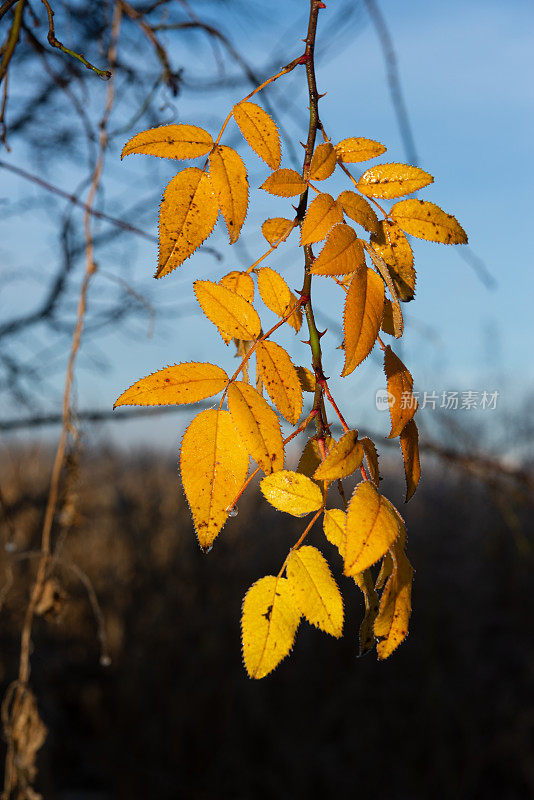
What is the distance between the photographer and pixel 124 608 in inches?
144

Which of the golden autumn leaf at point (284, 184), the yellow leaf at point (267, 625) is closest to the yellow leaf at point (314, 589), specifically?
the yellow leaf at point (267, 625)

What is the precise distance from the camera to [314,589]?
40cm

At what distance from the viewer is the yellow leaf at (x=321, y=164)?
0.42 meters

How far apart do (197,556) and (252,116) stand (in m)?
3.83

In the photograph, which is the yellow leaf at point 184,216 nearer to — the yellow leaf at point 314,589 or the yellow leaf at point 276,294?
the yellow leaf at point 276,294

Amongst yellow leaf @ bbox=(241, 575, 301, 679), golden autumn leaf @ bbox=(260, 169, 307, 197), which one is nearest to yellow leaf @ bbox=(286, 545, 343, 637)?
yellow leaf @ bbox=(241, 575, 301, 679)

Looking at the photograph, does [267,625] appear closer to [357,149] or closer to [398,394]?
[398,394]

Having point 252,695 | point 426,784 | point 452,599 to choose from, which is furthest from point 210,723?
point 452,599

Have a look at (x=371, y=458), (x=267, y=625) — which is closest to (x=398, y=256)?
(x=371, y=458)

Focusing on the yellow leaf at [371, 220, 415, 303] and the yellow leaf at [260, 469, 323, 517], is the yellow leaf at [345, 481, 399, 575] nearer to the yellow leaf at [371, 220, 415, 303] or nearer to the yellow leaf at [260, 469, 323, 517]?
the yellow leaf at [260, 469, 323, 517]

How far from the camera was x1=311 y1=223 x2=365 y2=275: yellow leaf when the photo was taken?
0.38 m

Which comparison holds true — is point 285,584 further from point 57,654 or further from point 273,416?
point 57,654

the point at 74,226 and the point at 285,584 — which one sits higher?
the point at 74,226

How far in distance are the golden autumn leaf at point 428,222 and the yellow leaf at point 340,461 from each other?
15cm
